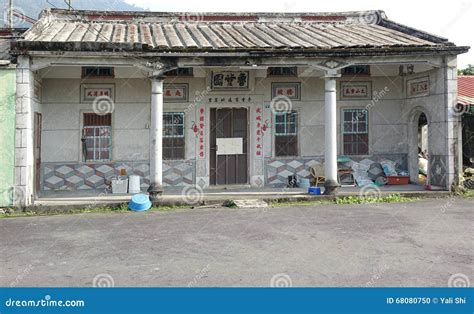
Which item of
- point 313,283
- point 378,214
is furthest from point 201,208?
point 313,283

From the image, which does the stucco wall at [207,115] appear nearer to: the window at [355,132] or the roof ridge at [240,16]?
the window at [355,132]

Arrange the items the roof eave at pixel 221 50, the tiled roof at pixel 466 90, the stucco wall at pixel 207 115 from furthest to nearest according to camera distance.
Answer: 1. the stucco wall at pixel 207 115
2. the tiled roof at pixel 466 90
3. the roof eave at pixel 221 50

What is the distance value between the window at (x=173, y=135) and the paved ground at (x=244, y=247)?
131 inches

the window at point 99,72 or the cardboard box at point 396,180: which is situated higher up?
the window at point 99,72

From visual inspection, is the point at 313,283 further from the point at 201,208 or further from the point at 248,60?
the point at 248,60

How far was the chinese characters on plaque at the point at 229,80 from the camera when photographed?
1220 centimetres

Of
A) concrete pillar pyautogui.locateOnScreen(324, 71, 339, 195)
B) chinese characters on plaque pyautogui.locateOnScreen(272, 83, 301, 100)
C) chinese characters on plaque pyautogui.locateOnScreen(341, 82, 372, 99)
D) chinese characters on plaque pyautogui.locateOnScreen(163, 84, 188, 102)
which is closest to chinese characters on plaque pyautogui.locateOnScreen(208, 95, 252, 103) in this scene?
chinese characters on plaque pyautogui.locateOnScreen(163, 84, 188, 102)

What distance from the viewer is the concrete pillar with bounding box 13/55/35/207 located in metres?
9.26

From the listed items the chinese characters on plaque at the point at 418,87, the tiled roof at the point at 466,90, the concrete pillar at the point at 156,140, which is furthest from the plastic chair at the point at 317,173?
the concrete pillar at the point at 156,140

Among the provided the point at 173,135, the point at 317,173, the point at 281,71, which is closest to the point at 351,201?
the point at 317,173

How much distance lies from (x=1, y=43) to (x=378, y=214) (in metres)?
10.4

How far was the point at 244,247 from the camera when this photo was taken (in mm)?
6297

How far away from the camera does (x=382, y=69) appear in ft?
41.2

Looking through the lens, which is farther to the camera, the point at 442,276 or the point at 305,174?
the point at 305,174
